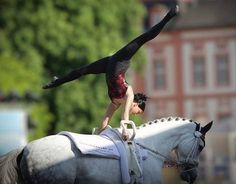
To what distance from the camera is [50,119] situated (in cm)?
3055

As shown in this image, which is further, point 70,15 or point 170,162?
point 70,15

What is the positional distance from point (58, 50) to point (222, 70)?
1969 cm

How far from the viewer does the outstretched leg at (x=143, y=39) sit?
24.3 ft

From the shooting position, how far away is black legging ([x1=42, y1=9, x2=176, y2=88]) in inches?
292

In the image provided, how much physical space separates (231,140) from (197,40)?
1636 cm

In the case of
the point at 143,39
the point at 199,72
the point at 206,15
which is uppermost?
the point at 206,15

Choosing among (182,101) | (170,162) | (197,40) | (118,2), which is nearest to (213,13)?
(197,40)

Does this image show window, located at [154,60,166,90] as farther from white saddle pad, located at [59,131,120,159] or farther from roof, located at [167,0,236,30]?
white saddle pad, located at [59,131,120,159]

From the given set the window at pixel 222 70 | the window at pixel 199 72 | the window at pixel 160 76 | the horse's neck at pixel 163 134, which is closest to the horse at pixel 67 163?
the horse's neck at pixel 163 134

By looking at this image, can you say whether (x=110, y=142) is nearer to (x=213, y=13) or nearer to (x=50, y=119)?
(x=50, y=119)

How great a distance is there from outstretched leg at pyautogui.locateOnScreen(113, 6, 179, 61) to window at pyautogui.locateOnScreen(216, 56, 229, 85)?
4224 cm

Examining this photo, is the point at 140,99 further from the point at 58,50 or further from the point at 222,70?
the point at 222,70

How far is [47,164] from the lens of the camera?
6.86 meters

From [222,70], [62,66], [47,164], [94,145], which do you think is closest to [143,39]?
[94,145]
